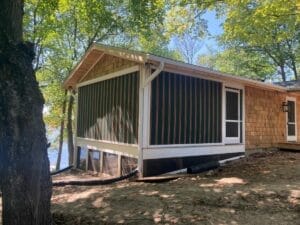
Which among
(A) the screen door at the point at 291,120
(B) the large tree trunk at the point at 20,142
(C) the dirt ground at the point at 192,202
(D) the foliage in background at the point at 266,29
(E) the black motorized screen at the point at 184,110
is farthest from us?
(D) the foliage in background at the point at 266,29

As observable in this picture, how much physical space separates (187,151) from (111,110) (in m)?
2.51

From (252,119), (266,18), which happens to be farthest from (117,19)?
(252,119)

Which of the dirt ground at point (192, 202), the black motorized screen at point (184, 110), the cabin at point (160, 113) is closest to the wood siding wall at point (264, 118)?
the cabin at point (160, 113)

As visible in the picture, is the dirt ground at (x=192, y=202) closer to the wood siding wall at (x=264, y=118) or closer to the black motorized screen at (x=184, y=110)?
the black motorized screen at (x=184, y=110)

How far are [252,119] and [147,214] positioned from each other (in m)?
7.09

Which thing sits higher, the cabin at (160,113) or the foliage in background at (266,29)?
the foliage in background at (266,29)

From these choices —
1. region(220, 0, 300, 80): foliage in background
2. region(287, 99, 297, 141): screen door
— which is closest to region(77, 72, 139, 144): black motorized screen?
region(220, 0, 300, 80): foliage in background

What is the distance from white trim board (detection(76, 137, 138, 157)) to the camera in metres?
7.89

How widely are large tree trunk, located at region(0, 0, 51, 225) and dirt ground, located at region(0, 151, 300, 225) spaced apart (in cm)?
→ 103

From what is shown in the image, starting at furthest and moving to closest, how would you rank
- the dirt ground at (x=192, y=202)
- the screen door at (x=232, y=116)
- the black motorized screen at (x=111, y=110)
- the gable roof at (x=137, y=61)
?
the screen door at (x=232, y=116) < the black motorized screen at (x=111, y=110) < the gable roof at (x=137, y=61) < the dirt ground at (x=192, y=202)

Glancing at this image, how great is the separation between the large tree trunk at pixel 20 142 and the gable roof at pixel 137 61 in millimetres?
3771

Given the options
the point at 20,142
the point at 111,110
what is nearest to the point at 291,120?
the point at 111,110

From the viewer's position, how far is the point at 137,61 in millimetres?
7562

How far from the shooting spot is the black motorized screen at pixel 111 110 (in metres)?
8.00
